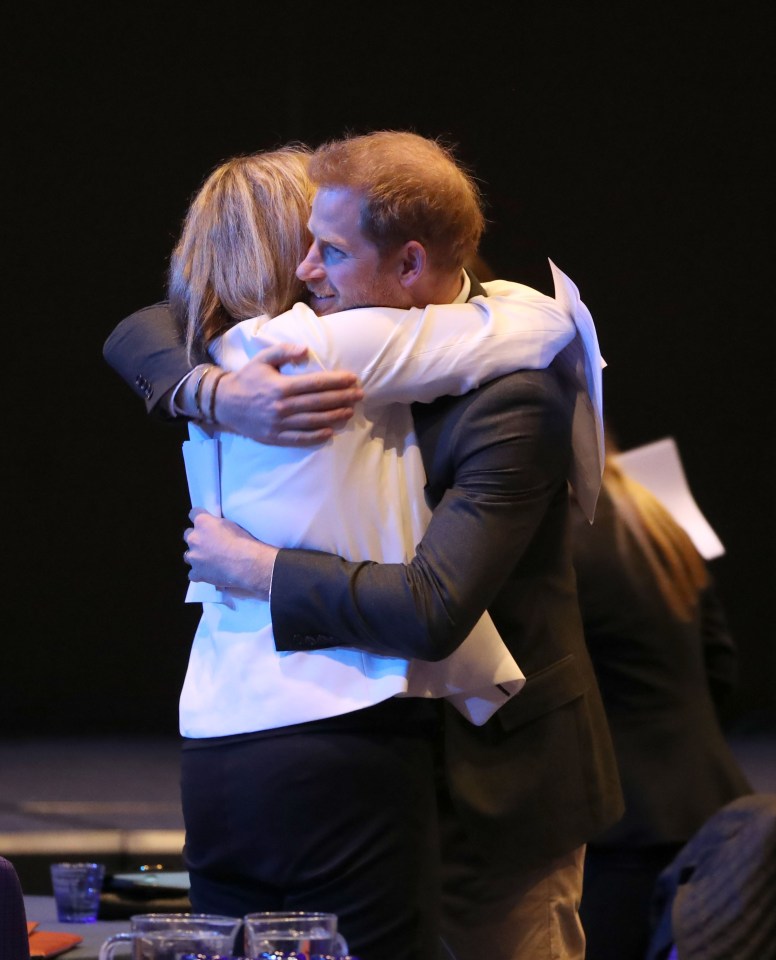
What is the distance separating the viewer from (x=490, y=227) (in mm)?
5184

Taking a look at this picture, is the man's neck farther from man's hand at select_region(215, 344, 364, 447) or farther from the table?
the table

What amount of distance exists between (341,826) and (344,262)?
59 cm

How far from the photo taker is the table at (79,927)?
1.70 metres

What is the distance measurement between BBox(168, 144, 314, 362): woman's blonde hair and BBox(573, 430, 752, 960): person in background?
109cm

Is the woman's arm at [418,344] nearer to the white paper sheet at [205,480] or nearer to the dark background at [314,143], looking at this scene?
the white paper sheet at [205,480]

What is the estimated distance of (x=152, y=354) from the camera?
1.66m

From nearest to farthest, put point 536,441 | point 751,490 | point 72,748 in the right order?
point 536,441, point 72,748, point 751,490

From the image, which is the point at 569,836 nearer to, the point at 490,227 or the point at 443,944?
the point at 443,944

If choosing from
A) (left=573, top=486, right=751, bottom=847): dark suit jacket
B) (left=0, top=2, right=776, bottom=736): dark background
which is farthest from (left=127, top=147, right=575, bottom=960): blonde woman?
(left=0, top=2, right=776, bottom=736): dark background

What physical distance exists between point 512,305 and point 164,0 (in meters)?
4.03

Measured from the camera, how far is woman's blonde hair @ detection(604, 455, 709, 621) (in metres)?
2.52

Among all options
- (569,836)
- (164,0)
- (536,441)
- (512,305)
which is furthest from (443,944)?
(164,0)

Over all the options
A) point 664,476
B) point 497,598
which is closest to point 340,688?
point 497,598

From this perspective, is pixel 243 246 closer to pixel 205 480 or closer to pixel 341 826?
pixel 205 480
